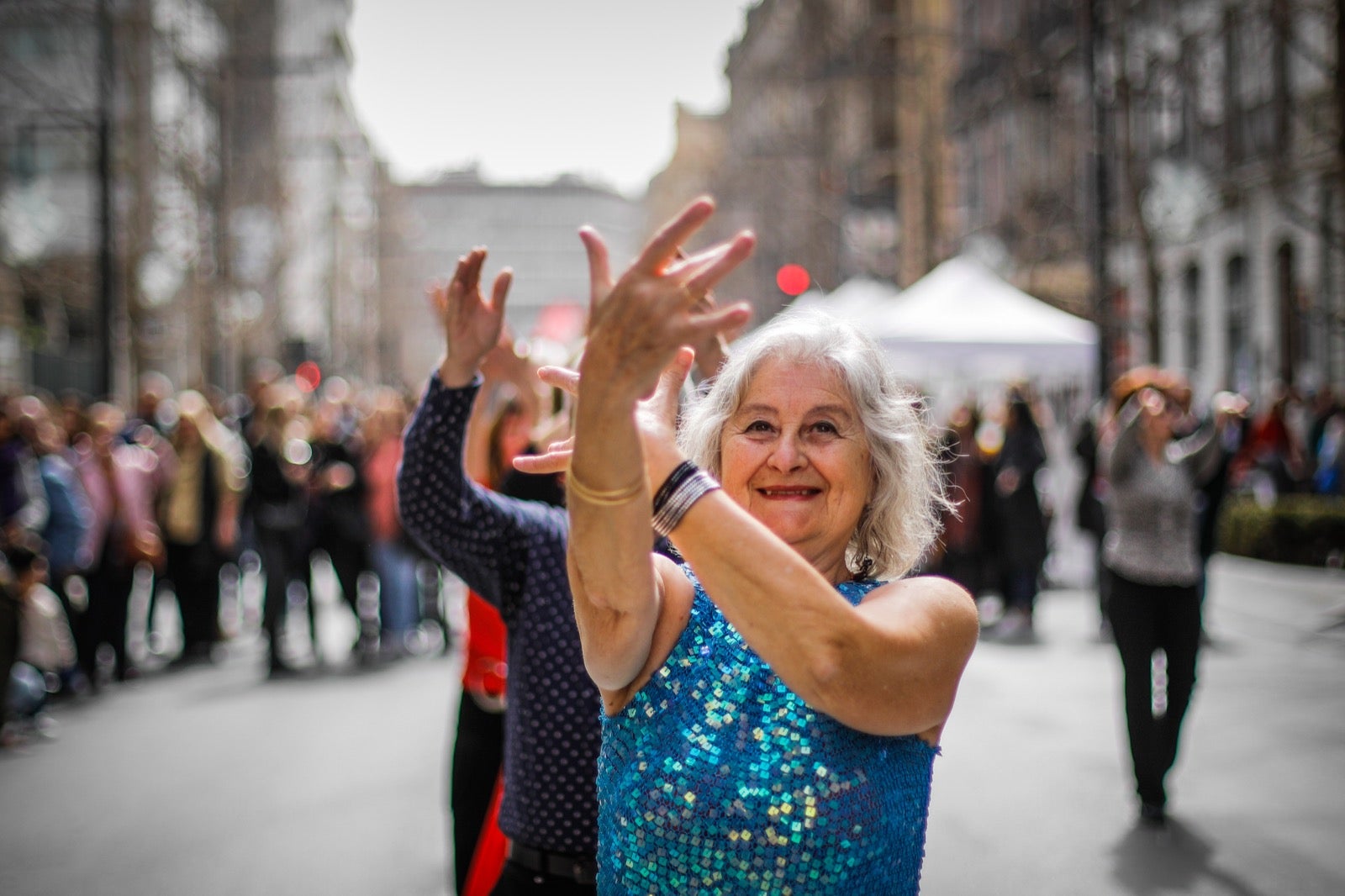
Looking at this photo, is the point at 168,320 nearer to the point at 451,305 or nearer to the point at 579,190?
the point at 451,305

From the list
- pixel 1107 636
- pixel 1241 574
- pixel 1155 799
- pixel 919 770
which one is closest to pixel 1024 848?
pixel 1155 799

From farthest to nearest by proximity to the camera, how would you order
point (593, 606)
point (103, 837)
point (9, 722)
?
point (9, 722) → point (103, 837) → point (593, 606)

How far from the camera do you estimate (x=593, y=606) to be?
1.87 metres

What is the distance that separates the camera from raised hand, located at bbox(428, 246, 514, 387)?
2701 millimetres

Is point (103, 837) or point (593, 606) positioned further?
point (103, 837)

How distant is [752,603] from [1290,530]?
14.1m

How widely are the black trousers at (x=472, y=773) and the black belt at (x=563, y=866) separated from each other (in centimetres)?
86

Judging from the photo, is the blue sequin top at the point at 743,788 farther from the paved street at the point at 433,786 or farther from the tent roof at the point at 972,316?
the tent roof at the point at 972,316

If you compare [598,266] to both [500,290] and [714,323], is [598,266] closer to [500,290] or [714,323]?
[714,323]

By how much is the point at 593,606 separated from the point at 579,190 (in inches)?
7174

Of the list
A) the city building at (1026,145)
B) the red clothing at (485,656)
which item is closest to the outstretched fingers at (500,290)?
the red clothing at (485,656)

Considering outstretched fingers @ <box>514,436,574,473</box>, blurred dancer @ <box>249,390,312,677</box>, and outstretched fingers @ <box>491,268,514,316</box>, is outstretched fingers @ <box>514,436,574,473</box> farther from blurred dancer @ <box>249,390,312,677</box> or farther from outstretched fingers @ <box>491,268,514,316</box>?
blurred dancer @ <box>249,390,312,677</box>

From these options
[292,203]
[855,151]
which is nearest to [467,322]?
[292,203]

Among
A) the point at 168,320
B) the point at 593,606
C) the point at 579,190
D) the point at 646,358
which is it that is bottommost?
the point at 593,606
